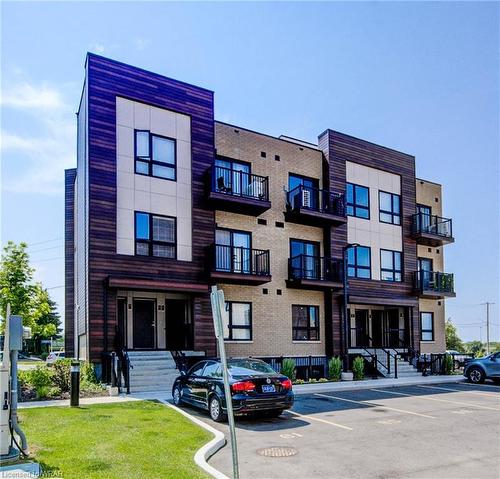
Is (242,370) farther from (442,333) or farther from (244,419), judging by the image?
(442,333)

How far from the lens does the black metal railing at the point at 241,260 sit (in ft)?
66.6

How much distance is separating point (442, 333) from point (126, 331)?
18.5 m

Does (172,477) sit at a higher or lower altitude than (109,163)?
lower

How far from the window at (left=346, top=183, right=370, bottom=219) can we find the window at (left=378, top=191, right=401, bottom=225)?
40.9 inches

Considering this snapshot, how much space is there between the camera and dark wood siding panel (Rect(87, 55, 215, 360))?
58.1 feet

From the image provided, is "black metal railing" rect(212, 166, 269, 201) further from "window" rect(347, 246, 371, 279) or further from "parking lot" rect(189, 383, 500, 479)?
"parking lot" rect(189, 383, 500, 479)

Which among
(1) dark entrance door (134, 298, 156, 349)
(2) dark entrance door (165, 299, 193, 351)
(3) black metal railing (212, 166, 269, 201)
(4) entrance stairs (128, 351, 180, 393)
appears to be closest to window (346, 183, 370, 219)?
(3) black metal railing (212, 166, 269, 201)

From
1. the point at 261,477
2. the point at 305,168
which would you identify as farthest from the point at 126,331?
the point at 261,477

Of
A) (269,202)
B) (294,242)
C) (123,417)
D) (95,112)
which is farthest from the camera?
(294,242)

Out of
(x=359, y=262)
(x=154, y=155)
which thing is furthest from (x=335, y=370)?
(x=154, y=155)

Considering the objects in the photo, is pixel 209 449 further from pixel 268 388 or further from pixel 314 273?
pixel 314 273

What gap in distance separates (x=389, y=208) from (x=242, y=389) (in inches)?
745

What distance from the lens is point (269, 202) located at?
70.6 feet

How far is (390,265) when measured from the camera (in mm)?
26844
